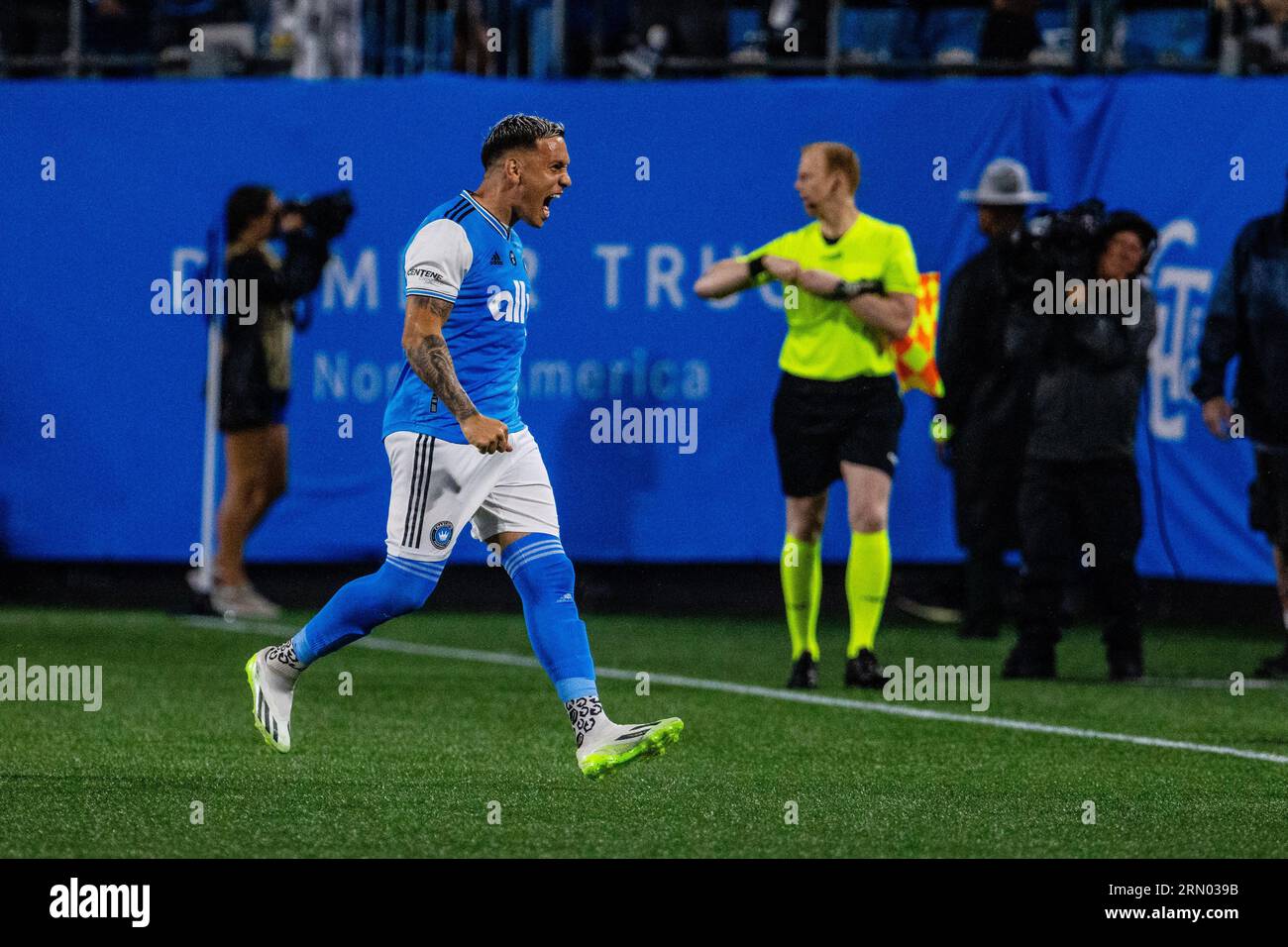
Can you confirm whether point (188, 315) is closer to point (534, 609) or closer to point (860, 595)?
point (860, 595)

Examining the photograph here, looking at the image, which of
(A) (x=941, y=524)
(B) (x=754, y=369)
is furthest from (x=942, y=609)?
(B) (x=754, y=369)

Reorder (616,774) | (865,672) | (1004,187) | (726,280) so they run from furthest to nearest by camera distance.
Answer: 1. (1004,187)
2. (865,672)
3. (726,280)
4. (616,774)

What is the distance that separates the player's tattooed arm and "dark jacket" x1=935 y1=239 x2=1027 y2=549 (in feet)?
21.9

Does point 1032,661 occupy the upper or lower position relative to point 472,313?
lower

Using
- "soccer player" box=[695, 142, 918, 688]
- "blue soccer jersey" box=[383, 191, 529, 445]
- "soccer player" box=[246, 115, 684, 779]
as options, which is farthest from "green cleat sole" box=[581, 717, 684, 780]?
"soccer player" box=[695, 142, 918, 688]

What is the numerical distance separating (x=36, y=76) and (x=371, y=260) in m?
2.87

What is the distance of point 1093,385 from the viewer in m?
11.3

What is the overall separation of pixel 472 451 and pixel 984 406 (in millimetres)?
6731

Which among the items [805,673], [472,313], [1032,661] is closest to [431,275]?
[472,313]

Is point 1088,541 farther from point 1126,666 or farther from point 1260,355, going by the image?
point 1260,355

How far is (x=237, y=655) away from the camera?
12.0 m

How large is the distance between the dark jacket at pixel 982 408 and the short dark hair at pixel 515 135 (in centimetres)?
622

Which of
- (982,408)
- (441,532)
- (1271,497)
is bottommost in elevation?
(1271,497)

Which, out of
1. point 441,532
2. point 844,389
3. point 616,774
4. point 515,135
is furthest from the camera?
point 844,389
